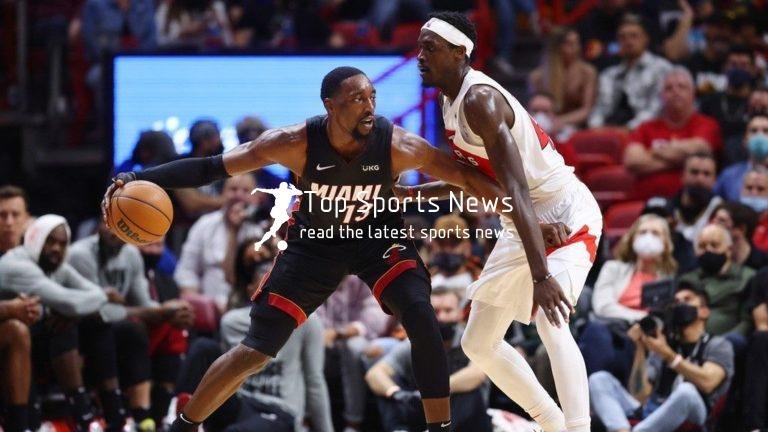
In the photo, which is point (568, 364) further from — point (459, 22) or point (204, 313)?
point (204, 313)

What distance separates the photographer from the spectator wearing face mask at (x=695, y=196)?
1045 cm

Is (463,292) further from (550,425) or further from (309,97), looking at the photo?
(309,97)

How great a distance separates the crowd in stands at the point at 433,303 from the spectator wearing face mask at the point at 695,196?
0.04 ft

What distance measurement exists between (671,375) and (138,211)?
3680mm

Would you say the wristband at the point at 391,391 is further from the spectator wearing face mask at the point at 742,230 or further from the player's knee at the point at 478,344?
the spectator wearing face mask at the point at 742,230

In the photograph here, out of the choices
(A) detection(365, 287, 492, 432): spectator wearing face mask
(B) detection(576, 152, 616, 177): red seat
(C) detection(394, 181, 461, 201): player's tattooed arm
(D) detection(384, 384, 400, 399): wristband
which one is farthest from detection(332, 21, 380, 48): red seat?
(C) detection(394, 181, 461, 201): player's tattooed arm

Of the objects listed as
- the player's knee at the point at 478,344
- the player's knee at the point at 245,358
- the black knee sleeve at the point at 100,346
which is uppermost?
the player's knee at the point at 478,344

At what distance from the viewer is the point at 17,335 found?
8.49 meters

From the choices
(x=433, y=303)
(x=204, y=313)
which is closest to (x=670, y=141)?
(x=433, y=303)

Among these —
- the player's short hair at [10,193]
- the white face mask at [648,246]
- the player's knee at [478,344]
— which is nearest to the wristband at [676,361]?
the white face mask at [648,246]

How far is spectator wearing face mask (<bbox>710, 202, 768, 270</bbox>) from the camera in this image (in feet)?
31.8

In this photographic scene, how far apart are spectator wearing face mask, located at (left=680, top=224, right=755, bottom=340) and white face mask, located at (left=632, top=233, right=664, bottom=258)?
241 mm

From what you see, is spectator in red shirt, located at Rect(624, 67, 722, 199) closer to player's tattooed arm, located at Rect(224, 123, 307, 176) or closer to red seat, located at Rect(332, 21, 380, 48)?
red seat, located at Rect(332, 21, 380, 48)

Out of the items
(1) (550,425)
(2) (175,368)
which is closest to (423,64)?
(1) (550,425)
